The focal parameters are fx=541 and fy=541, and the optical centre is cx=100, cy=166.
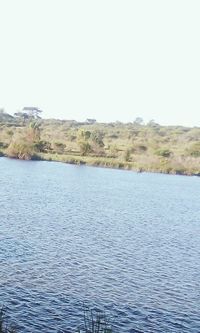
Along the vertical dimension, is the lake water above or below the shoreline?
below

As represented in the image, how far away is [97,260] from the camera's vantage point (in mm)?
26938

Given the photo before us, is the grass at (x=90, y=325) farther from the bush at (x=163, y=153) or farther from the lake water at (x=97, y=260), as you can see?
the bush at (x=163, y=153)

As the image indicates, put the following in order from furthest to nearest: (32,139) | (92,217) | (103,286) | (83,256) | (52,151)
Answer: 1. (52,151)
2. (32,139)
3. (92,217)
4. (83,256)
5. (103,286)

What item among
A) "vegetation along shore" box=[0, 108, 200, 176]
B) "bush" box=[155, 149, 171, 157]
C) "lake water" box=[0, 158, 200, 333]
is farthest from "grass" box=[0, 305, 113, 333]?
"bush" box=[155, 149, 171, 157]

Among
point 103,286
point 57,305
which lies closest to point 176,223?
point 103,286

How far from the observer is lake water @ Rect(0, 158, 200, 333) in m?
19.7

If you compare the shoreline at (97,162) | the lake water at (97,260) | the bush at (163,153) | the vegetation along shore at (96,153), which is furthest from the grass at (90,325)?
the bush at (163,153)

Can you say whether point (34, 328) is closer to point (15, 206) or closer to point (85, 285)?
point (85, 285)

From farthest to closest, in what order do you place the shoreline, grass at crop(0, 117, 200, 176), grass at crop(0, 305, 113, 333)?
grass at crop(0, 117, 200, 176) → the shoreline → grass at crop(0, 305, 113, 333)

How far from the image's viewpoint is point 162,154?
96312 mm

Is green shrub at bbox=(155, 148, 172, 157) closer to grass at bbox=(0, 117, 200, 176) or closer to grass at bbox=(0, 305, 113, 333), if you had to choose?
grass at bbox=(0, 117, 200, 176)

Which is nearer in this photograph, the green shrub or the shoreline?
the shoreline

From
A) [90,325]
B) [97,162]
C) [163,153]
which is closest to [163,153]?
[163,153]

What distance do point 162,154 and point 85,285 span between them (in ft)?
245
